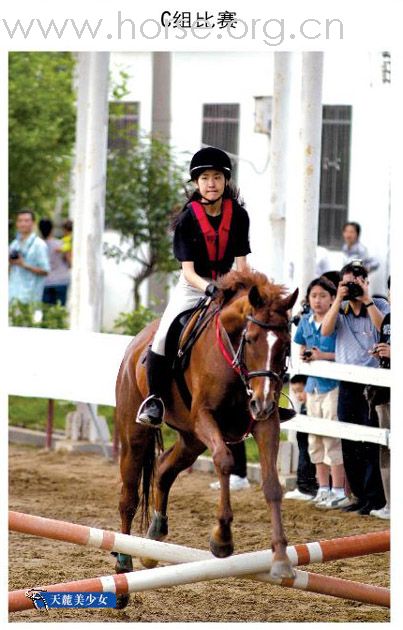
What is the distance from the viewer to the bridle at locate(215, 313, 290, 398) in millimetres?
6715

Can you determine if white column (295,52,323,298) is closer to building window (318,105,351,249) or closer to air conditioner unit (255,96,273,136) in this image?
air conditioner unit (255,96,273,136)

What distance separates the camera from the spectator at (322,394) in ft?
37.2

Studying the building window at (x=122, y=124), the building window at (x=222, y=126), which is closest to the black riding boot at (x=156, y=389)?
the building window at (x=122, y=124)

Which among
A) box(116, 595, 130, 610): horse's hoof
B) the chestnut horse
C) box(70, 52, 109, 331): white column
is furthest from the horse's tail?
box(70, 52, 109, 331): white column

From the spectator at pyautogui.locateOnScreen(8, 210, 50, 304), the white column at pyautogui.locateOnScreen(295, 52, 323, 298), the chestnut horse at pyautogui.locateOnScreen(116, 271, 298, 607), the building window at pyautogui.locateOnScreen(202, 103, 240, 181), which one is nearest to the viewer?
the chestnut horse at pyautogui.locateOnScreen(116, 271, 298, 607)

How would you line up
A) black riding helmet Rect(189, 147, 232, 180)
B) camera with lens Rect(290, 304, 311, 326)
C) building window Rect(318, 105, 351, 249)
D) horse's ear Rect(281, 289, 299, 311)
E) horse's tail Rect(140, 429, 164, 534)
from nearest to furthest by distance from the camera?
horse's ear Rect(281, 289, 299, 311)
black riding helmet Rect(189, 147, 232, 180)
horse's tail Rect(140, 429, 164, 534)
camera with lens Rect(290, 304, 311, 326)
building window Rect(318, 105, 351, 249)

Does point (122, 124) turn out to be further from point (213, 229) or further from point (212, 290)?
point (212, 290)

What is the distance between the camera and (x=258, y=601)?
852 centimetres

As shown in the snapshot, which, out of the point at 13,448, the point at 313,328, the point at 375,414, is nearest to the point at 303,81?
the point at 313,328

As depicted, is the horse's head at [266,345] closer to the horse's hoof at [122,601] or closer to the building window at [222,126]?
the horse's hoof at [122,601]

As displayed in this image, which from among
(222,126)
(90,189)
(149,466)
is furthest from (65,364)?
(222,126)

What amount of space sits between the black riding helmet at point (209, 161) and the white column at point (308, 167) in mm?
4735

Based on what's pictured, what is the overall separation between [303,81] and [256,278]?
540cm
